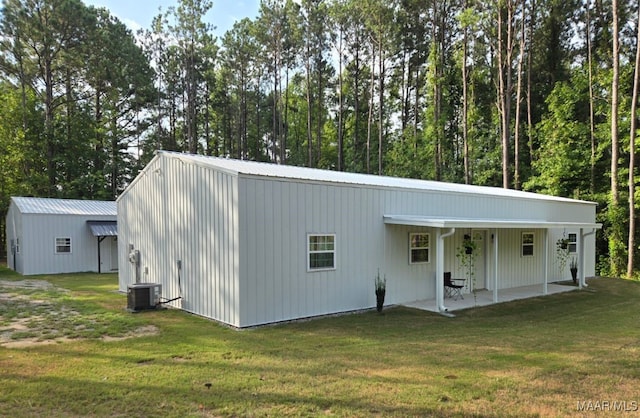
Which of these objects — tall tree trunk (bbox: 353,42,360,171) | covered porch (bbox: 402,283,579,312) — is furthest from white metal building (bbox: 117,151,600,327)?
A: tall tree trunk (bbox: 353,42,360,171)

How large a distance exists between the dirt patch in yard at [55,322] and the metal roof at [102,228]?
24.5 ft

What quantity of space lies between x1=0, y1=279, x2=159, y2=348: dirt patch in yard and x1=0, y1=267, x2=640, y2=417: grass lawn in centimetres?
5

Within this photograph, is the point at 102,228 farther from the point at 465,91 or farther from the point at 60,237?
the point at 465,91

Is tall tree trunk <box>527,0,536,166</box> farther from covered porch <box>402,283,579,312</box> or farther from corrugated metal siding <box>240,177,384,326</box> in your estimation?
corrugated metal siding <box>240,177,384,326</box>

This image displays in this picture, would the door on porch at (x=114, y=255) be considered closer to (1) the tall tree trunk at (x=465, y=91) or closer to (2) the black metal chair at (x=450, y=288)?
(2) the black metal chair at (x=450, y=288)

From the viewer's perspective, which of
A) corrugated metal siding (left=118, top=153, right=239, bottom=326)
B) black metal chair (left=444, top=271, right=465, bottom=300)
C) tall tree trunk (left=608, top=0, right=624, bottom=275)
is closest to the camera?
corrugated metal siding (left=118, top=153, right=239, bottom=326)

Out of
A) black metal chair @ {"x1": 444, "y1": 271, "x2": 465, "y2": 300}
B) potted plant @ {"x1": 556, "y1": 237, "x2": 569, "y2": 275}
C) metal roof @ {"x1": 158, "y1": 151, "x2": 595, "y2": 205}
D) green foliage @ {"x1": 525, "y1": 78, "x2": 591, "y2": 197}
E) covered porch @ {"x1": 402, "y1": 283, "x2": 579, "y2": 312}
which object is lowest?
covered porch @ {"x1": 402, "y1": 283, "x2": 579, "y2": 312}

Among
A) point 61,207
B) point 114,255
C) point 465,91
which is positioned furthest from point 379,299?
point 465,91

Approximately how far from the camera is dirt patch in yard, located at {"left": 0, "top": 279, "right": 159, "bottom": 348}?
7230 millimetres

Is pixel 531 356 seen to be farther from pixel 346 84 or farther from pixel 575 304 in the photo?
pixel 346 84

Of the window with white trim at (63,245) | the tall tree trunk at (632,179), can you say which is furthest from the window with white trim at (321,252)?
the window with white trim at (63,245)

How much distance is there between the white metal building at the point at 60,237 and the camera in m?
18.2

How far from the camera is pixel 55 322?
8422mm

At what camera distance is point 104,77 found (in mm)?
29609
